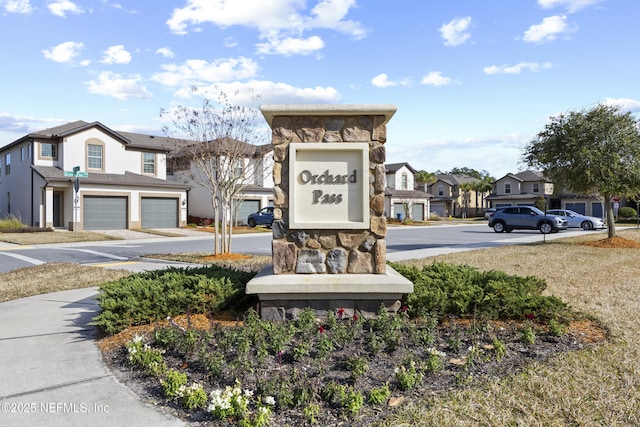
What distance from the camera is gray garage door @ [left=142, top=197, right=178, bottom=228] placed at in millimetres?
31703

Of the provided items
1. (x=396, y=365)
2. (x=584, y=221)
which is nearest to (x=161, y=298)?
(x=396, y=365)

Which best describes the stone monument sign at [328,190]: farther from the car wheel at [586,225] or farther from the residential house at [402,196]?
the residential house at [402,196]

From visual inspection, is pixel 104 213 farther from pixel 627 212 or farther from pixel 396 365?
pixel 627 212

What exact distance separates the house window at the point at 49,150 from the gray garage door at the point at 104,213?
168 inches

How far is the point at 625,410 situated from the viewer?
137 inches

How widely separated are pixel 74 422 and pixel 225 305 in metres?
2.87

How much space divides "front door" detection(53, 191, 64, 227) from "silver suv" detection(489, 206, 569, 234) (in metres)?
27.6

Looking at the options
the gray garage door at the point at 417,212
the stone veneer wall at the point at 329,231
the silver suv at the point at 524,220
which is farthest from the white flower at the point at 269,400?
the gray garage door at the point at 417,212

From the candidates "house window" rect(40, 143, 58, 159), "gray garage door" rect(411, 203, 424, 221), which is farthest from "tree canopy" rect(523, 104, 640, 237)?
"gray garage door" rect(411, 203, 424, 221)

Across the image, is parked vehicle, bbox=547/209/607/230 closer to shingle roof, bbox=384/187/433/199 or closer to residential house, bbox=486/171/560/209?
shingle roof, bbox=384/187/433/199

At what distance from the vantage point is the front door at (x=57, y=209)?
1192 inches

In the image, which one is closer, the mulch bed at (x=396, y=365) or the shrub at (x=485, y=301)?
the mulch bed at (x=396, y=365)

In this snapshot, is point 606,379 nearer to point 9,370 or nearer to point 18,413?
point 18,413

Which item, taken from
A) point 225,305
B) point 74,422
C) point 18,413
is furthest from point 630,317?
point 18,413
